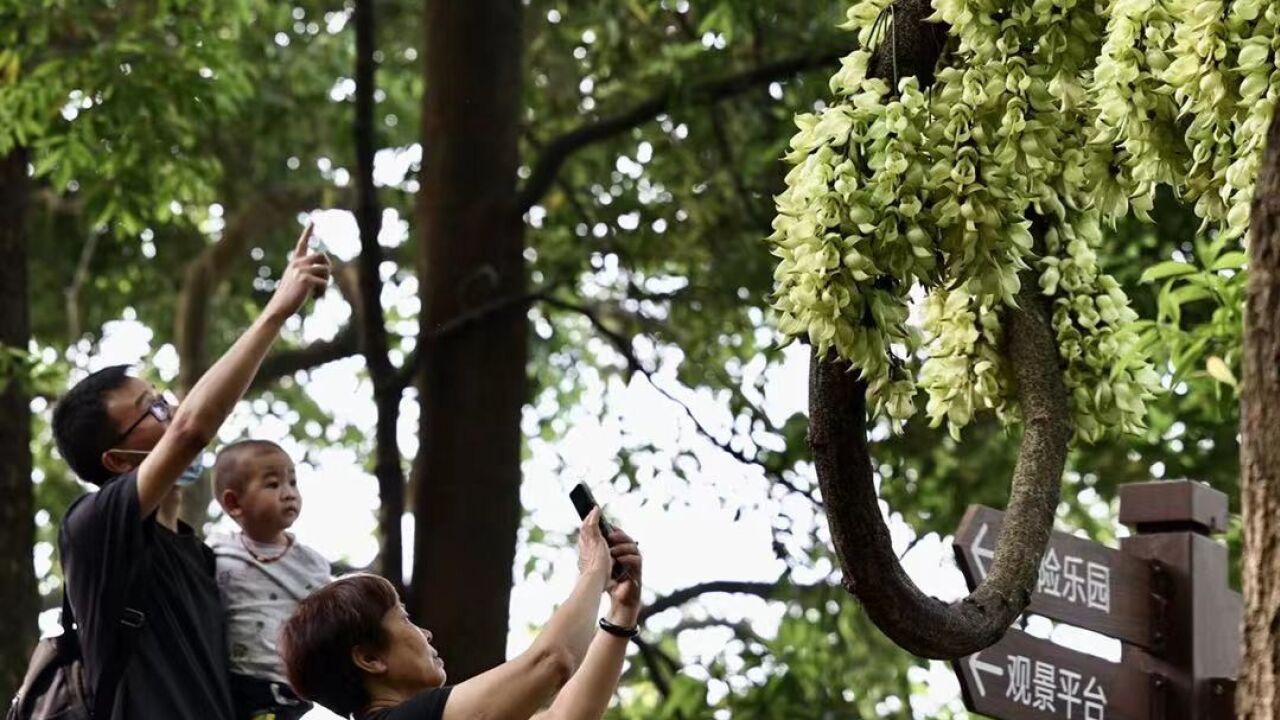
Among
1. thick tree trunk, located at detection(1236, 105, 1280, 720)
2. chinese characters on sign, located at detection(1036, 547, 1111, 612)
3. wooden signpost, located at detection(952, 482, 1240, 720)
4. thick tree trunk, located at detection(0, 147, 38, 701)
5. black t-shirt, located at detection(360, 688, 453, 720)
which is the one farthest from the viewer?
thick tree trunk, located at detection(0, 147, 38, 701)

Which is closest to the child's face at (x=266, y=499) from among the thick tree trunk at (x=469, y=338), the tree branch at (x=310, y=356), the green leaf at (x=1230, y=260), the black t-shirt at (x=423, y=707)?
the black t-shirt at (x=423, y=707)

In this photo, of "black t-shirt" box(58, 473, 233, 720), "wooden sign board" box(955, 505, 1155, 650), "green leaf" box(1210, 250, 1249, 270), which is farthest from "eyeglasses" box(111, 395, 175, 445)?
Result: "green leaf" box(1210, 250, 1249, 270)

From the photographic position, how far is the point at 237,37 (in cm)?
1020

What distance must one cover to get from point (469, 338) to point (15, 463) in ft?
6.41

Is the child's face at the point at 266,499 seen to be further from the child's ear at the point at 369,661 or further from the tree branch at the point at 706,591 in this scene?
the tree branch at the point at 706,591

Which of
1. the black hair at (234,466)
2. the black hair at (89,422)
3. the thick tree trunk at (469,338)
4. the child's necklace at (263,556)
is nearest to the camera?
the black hair at (89,422)

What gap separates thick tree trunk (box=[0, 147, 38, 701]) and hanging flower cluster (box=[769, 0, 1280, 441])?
210 inches

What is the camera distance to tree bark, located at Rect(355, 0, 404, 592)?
7.59 meters

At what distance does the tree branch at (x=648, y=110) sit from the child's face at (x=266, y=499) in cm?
350

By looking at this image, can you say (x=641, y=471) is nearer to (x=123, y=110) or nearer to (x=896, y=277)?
(x=123, y=110)

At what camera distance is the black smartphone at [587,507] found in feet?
11.5

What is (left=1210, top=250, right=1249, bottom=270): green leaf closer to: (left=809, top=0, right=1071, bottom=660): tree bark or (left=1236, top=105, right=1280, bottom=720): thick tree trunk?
(left=809, top=0, right=1071, bottom=660): tree bark

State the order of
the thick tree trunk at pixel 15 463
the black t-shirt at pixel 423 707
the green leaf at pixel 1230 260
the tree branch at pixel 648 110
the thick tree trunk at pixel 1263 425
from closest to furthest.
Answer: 1. the thick tree trunk at pixel 1263 425
2. the black t-shirt at pixel 423 707
3. the green leaf at pixel 1230 260
4. the tree branch at pixel 648 110
5. the thick tree trunk at pixel 15 463

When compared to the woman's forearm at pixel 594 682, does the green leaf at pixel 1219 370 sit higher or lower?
higher
